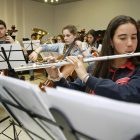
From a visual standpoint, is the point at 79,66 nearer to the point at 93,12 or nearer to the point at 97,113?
the point at 97,113

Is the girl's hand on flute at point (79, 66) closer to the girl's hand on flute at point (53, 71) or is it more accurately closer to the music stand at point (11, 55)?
the girl's hand on flute at point (53, 71)

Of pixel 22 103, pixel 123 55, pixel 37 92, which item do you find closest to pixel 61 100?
pixel 37 92

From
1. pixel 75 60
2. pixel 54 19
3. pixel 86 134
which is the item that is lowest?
pixel 86 134

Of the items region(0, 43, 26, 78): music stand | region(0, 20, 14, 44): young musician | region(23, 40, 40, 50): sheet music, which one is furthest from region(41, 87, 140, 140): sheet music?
region(23, 40, 40, 50): sheet music

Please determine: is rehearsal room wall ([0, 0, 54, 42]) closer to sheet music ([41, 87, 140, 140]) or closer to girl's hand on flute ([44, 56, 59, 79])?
girl's hand on flute ([44, 56, 59, 79])

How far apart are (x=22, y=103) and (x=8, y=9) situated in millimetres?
6318

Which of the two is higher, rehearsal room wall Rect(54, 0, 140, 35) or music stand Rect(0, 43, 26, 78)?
rehearsal room wall Rect(54, 0, 140, 35)

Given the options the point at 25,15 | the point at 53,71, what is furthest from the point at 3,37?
the point at 25,15

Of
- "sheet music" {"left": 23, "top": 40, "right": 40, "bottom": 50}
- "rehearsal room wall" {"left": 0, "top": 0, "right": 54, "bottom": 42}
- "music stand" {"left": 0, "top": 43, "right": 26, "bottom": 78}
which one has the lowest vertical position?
"music stand" {"left": 0, "top": 43, "right": 26, "bottom": 78}

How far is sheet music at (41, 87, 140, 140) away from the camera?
0.30 metres

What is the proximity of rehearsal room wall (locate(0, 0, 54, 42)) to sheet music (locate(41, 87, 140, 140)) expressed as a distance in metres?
6.34

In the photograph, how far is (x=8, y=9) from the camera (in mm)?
6031

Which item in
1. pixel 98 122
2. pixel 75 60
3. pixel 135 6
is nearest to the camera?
pixel 98 122

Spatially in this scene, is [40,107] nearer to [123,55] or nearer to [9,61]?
[123,55]
